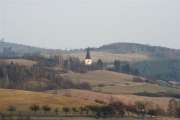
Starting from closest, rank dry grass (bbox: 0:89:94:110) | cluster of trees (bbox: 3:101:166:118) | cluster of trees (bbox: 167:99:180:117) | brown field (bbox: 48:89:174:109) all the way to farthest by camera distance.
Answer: cluster of trees (bbox: 3:101:166:118) → dry grass (bbox: 0:89:94:110) → cluster of trees (bbox: 167:99:180:117) → brown field (bbox: 48:89:174:109)

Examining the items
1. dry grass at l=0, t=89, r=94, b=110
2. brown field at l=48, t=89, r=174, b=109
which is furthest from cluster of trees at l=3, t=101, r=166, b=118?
brown field at l=48, t=89, r=174, b=109

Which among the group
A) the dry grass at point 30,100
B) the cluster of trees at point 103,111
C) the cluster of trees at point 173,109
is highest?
the dry grass at point 30,100

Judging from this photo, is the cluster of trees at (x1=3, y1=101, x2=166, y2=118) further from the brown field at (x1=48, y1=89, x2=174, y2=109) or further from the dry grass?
the brown field at (x1=48, y1=89, x2=174, y2=109)

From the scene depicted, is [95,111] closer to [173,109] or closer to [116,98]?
[173,109]

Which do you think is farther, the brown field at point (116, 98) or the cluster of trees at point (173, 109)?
the brown field at point (116, 98)

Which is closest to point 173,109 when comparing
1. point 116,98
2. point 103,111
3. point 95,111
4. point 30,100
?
point 116,98

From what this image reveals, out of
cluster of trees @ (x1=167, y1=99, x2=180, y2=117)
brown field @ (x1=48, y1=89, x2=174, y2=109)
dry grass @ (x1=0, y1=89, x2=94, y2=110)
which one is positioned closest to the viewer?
dry grass @ (x1=0, y1=89, x2=94, y2=110)

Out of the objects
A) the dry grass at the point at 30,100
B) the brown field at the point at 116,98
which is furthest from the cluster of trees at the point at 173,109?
the dry grass at the point at 30,100

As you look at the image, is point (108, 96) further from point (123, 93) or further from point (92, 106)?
point (92, 106)

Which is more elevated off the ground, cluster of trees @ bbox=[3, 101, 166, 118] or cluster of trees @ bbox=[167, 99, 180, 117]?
cluster of trees @ bbox=[3, 101, 166, 118]

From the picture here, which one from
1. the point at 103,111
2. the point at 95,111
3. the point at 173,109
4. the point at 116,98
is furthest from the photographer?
the point at 116,98

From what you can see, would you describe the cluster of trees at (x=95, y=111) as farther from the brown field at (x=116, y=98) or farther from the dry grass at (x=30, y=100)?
the brown field at (x=116, y=98)

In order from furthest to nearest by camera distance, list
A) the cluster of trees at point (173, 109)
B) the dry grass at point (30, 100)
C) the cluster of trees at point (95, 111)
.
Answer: the cluster of trees at point (173, 109) → the dry grass at point (30, 100) → the cluster of trees at point (95, 111)

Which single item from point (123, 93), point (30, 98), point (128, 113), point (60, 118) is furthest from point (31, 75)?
point (60, 118)
